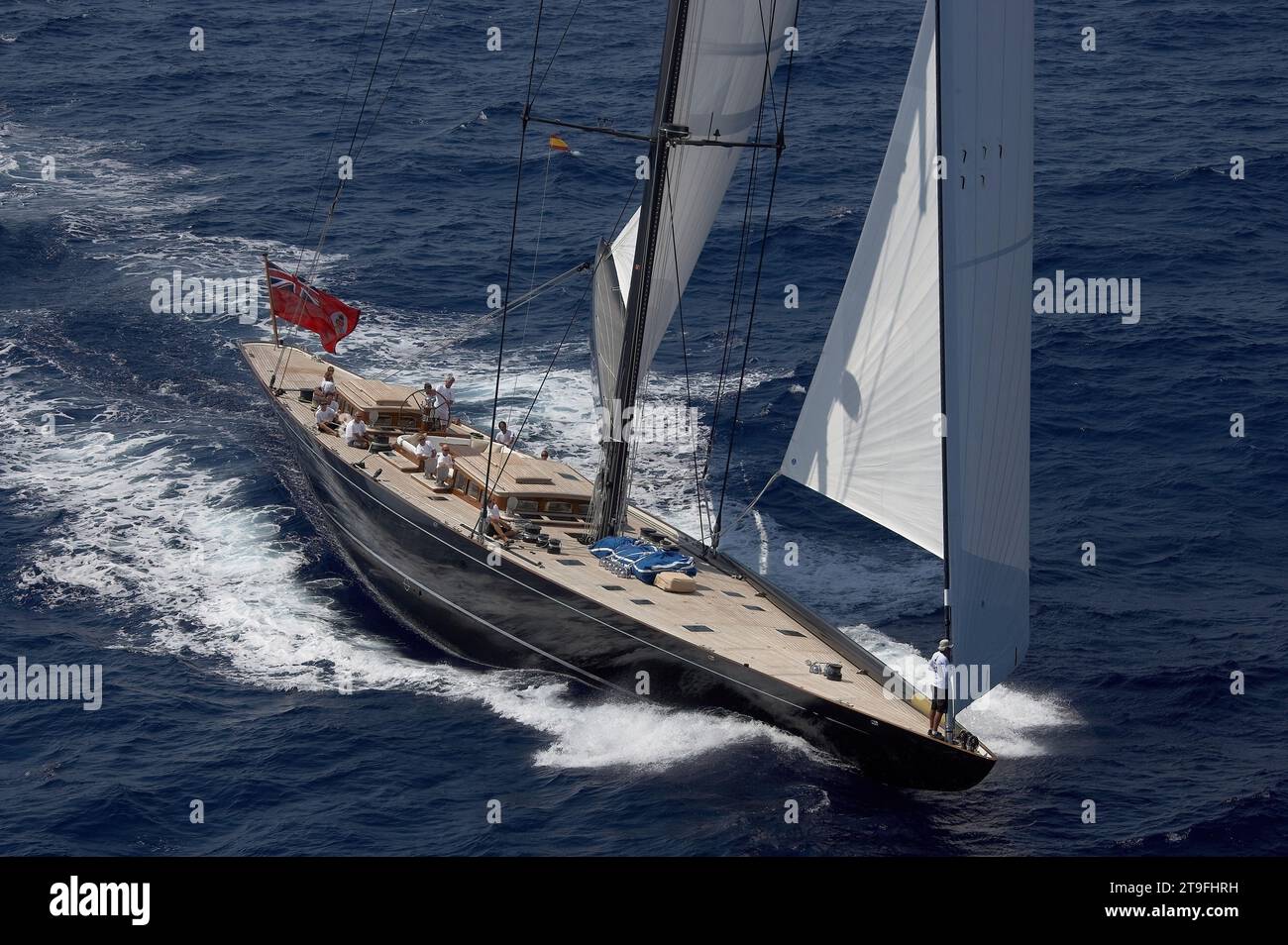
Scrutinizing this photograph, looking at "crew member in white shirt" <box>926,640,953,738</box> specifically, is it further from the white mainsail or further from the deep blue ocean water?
the deep blue ocean water

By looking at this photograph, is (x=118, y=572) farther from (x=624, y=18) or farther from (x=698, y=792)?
(x=624, y=18)

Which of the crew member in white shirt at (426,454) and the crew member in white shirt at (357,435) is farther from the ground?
the crew member in white shirt at (357,435)

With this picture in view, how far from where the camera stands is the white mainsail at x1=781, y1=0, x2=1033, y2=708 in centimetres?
2700

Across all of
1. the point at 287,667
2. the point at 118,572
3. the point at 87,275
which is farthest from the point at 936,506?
the point at 87,275

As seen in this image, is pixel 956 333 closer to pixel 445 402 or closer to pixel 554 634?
pixel 554 634

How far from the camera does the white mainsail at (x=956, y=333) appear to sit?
88.6 feet

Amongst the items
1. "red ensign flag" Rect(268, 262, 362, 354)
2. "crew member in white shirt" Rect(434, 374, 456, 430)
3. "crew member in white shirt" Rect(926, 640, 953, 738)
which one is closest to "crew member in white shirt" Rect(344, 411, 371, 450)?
"crew member in white shirt" Rect(434, 374, 456, 430)

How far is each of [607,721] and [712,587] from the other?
13.7 ft

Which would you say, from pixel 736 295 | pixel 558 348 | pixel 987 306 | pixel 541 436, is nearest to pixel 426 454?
pixel 541 436

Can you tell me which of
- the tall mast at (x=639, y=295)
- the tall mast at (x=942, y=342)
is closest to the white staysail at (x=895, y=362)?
the tall mast at (x=942, y=342)

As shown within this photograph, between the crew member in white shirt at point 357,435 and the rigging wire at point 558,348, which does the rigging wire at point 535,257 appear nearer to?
the rigging wire at point 558,348

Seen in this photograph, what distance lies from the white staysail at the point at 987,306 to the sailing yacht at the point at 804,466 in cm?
4

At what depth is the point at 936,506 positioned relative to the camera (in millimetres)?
28031
